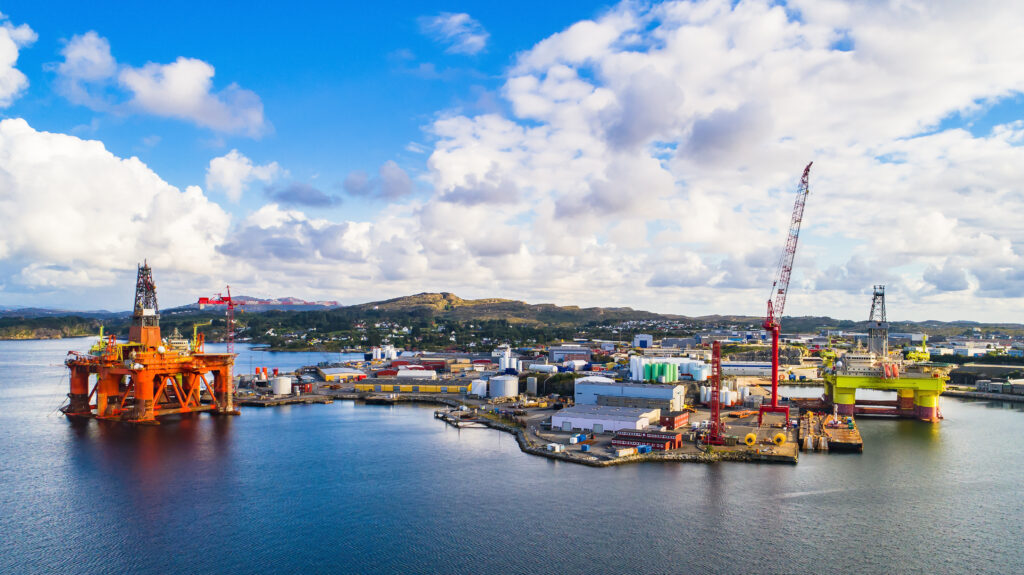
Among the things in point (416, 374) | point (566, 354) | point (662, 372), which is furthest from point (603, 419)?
point (566, 354)

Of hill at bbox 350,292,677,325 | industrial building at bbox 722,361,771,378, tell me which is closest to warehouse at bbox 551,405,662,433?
industrial building at bbox 722,361,771,378

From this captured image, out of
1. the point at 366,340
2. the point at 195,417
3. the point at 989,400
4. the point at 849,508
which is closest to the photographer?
the point at 849,508

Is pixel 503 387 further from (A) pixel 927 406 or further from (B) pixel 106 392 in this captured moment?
(A) pixel 927 406

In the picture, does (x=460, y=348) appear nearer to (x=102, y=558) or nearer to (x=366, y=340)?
(x=366, y=340)

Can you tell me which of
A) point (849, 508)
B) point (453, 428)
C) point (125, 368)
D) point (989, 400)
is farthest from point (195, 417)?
point (989, 400)

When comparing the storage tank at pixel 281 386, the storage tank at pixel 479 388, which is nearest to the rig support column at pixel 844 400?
the storage tank at pixel 479 388

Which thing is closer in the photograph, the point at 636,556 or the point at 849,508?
the point at 636,556

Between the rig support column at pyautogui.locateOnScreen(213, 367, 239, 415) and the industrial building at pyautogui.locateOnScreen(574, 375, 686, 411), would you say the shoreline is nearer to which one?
the industrial building at pyautogui.locateOnScreen(574, 375, 686, 411)
